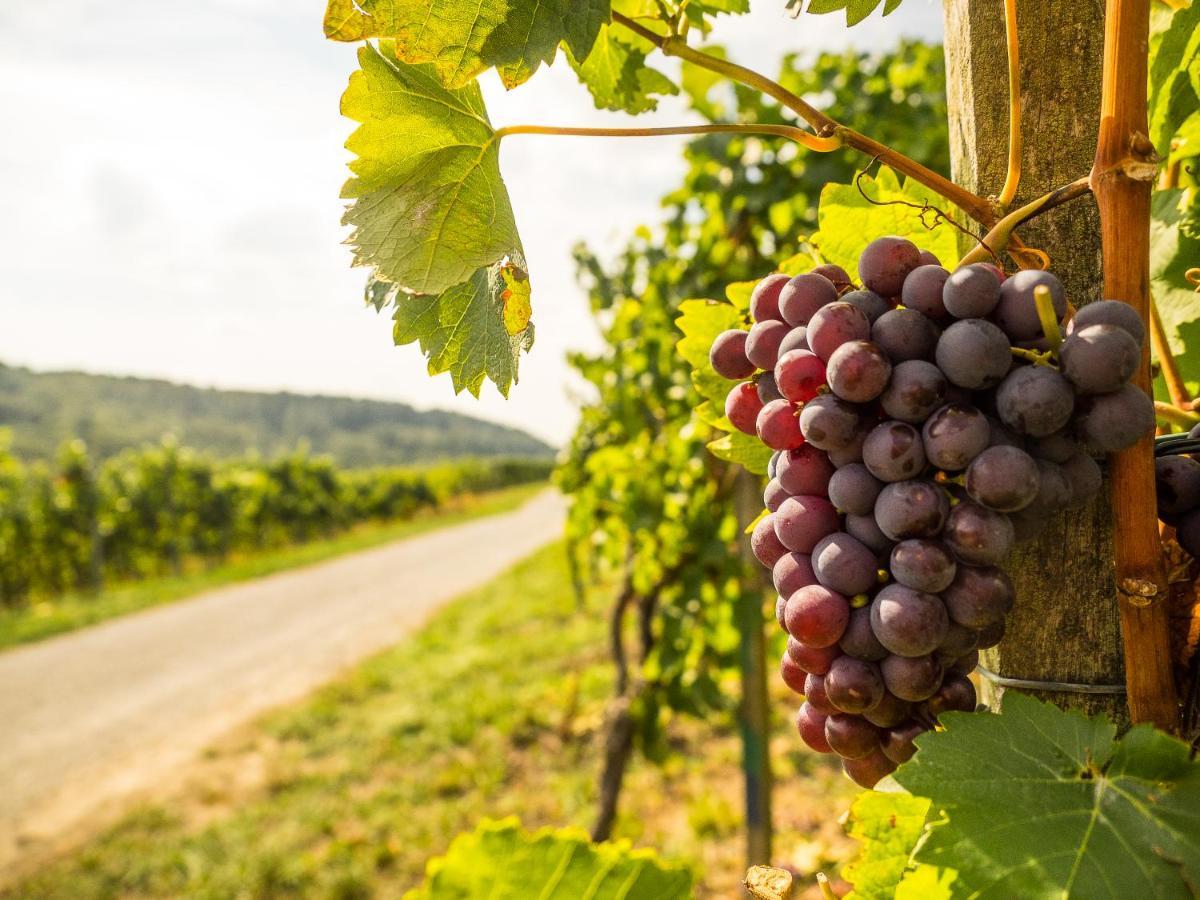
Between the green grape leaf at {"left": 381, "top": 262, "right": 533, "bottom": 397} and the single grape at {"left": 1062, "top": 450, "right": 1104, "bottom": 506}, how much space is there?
1.67 feet

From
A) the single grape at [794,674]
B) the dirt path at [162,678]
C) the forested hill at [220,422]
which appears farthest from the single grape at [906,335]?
the forested hill at [220,422]

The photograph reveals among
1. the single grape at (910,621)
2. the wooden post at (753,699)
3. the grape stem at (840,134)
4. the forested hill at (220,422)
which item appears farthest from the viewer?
the forested hill at (220,422)

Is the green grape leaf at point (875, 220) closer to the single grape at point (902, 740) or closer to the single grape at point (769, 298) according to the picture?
the single grape at point (769, 298)

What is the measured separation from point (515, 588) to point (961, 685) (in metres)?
14.4

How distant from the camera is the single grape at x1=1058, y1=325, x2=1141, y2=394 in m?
0.60

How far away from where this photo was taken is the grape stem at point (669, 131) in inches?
31.3

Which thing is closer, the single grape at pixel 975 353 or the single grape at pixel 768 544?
the single grape at pixel 975 353

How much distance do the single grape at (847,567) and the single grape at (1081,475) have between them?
17cm

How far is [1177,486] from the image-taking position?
0.71 metres

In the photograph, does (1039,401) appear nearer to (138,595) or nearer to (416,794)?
(416,794)

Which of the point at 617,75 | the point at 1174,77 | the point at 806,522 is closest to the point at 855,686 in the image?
the point at 806,522

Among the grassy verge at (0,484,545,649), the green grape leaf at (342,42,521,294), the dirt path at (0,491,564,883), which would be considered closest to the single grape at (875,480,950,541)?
the green grape leaf at (342,42,521,294)

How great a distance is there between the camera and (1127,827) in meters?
0.58

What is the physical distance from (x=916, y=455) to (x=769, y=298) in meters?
0.23
